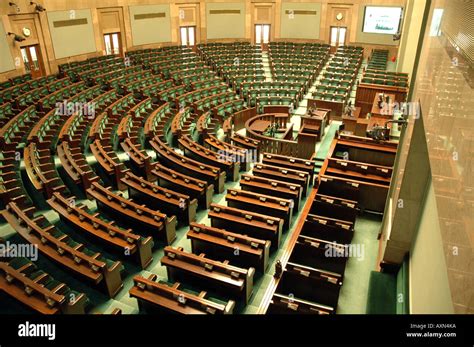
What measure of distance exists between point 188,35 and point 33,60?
651 centimetres

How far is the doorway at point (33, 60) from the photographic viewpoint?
11016mm

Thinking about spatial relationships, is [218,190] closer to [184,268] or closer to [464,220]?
[184,268]

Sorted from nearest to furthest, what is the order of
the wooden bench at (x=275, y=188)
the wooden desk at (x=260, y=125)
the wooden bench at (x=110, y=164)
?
1. the wooden bench at (x=275, y=188)
2. the wooden bench at (x=110, y=164)
3. the wooden desk at (x=260, y=125)

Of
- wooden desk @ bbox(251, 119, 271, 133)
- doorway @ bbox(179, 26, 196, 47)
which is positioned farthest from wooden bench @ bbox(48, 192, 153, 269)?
doorway @ bbox(179, 26, 196, 47)

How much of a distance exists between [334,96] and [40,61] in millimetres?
8949

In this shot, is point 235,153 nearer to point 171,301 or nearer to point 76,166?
point 76,166

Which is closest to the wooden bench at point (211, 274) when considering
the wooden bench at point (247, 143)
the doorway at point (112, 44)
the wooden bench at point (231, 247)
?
the wooden bench at point (231, 247)

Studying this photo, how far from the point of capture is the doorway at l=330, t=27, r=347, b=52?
52.3 feet

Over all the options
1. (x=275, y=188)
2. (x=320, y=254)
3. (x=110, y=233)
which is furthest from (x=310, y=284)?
(x=110, y=233)

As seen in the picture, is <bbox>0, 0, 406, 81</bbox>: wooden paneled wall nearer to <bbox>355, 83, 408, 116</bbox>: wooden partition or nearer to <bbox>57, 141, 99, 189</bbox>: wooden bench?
<bbox>57, 141, 99, 189</bbox>: wooden bench

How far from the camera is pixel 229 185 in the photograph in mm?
6449

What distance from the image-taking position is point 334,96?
1024cm

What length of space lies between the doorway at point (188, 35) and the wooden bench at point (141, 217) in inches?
475

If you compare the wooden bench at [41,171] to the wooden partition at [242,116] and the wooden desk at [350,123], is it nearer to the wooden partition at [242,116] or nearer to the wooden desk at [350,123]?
the wooden partition at [242,116]
